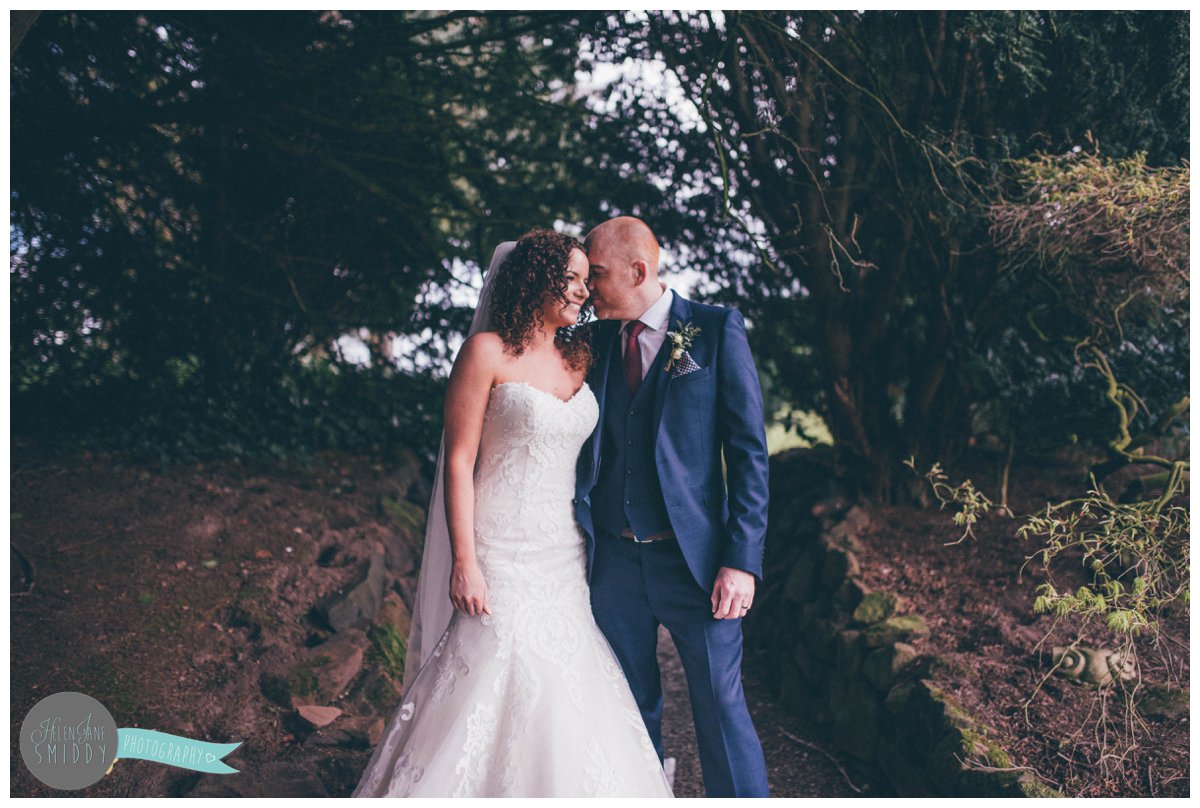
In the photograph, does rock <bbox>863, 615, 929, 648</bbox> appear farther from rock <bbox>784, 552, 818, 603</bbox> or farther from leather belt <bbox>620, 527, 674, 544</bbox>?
leather belt <bbox>620, 527, 674, 544</bbox>

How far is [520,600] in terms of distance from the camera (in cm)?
274

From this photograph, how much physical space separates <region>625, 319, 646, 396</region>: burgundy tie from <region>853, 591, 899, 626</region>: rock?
2074 mm

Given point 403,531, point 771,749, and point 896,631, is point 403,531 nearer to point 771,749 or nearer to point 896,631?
point 771,749

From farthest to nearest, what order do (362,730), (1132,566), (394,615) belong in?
(394,615)
(362,730)
(1132,566)

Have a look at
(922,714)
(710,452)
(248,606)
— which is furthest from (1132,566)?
(248,606)

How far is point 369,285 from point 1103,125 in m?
5.22

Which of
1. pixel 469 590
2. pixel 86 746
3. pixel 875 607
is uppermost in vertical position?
pixel 469 590

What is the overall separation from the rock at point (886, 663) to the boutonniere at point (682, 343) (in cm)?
192

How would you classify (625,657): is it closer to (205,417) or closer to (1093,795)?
(1093,795)

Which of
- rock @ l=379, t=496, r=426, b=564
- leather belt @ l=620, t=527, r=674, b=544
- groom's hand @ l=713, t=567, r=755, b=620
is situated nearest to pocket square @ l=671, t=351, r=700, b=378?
leather belt @ l=620, t=527, r=674, b=544

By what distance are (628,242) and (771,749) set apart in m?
2.67

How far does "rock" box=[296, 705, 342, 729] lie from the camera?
366 centimetres

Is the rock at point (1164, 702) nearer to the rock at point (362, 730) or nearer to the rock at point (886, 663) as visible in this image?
the rock at point (886, 663)

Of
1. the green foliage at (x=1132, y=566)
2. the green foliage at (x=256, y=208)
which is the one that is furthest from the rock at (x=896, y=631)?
the green foliage at (x=256, y=208)
